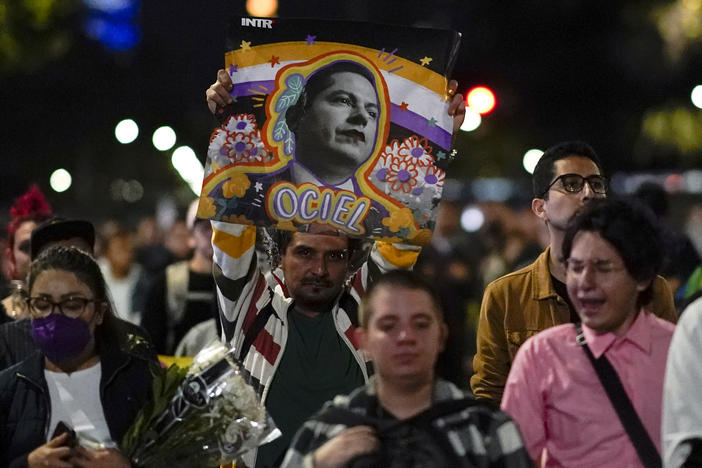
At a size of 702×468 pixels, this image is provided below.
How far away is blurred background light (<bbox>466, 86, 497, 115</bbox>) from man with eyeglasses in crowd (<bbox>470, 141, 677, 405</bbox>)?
349 inches

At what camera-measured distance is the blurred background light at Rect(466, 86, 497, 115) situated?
15070mm

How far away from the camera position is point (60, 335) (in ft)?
17.0

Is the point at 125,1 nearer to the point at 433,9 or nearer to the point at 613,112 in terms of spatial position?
the point at 433,9

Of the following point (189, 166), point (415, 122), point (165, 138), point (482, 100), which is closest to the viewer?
point (415, 122)

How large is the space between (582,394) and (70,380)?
2.12 m

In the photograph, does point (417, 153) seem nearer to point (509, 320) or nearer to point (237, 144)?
point (237, 144)

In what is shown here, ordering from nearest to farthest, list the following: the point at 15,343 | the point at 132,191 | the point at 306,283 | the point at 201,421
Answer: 1. the point at 201,421
2. the point at 306,283
3. the point at 15,343
4. the point at 132,191

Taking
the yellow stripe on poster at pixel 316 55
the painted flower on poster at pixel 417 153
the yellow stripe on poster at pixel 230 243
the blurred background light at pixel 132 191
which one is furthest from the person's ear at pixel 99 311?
the blurred background light at pixel 132 191

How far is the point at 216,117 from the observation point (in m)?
5.88

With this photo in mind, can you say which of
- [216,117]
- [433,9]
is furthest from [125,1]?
[216,117]

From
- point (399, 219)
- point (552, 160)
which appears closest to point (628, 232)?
point (399, 219)

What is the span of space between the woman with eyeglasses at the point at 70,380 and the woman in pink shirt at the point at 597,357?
1.64m

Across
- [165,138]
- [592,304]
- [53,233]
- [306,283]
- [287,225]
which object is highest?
[165,138]

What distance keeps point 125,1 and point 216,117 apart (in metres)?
38.9
